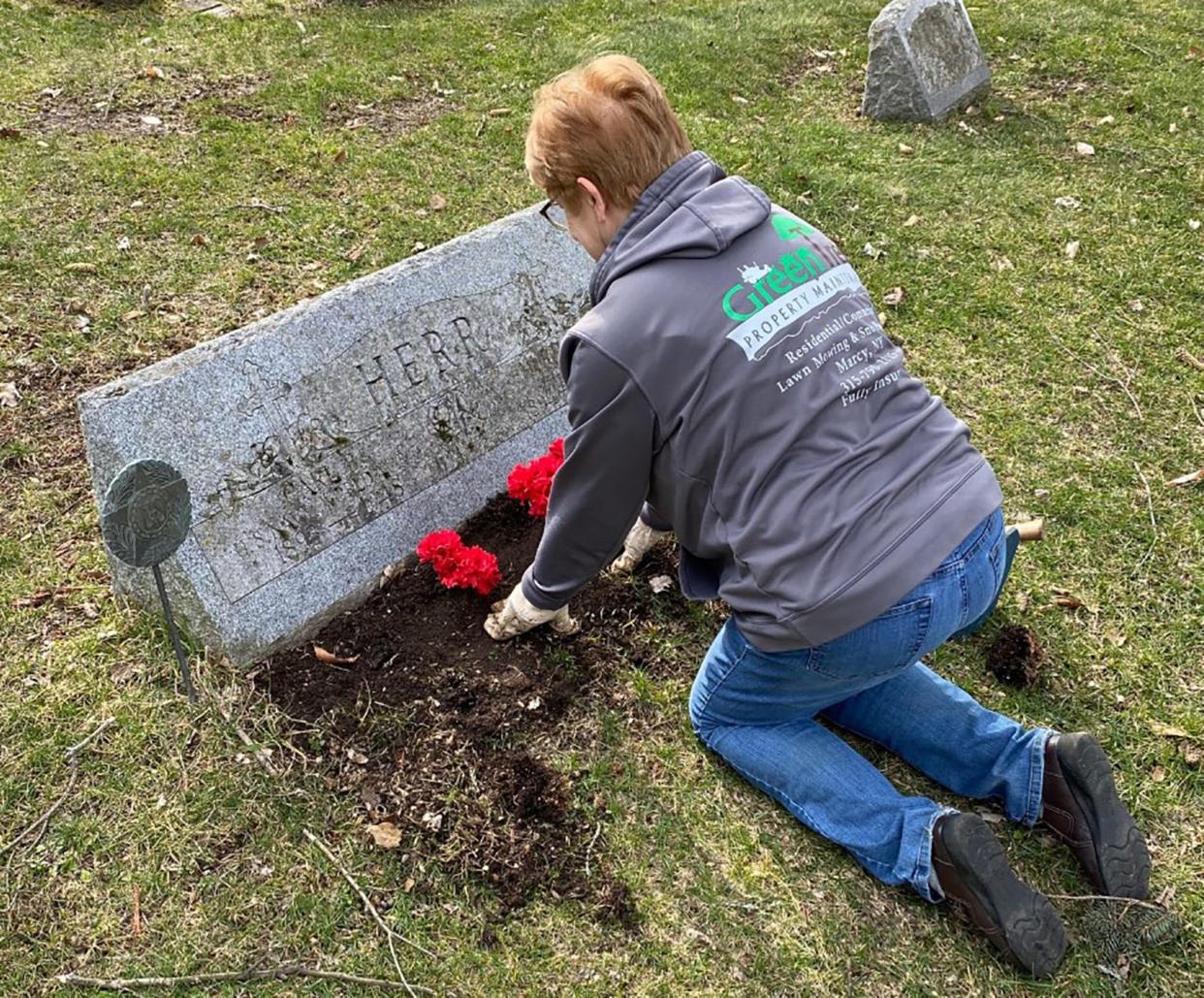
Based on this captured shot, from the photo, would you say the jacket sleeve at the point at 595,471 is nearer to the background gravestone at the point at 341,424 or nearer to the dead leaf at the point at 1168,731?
the background gravestone at the point at 341,424

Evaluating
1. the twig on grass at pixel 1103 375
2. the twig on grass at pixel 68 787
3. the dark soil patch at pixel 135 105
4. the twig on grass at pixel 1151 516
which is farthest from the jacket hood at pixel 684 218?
the dark soil patch at pixel 135 105

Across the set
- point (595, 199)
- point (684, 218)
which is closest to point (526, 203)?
point (595, 199)

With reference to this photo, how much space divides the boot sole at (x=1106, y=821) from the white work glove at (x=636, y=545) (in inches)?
54.2

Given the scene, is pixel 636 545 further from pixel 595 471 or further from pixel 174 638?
pixel 174 638

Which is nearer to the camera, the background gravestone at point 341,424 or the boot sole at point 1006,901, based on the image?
the boot sole at point 1006,901

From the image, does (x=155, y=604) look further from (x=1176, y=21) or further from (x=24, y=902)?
(x=1176, y=21)

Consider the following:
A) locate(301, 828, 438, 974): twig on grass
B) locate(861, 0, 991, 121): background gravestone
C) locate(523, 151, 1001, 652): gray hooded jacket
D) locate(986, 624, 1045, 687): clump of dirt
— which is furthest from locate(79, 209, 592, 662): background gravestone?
locate(861, 0, 991, 121): background gravestone

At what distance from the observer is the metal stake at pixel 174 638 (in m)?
2.62

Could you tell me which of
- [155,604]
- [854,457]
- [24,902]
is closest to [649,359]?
[854,457]

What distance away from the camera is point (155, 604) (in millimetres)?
3031

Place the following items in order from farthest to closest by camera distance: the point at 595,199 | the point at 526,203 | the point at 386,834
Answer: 1. the point at 526,203
2. the point at 386,834
3. the point at 595,199

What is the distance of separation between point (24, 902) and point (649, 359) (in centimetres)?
200

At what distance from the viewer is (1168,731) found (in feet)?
9.86

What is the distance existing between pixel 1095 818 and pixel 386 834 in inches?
70.9
